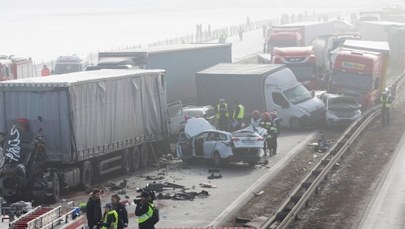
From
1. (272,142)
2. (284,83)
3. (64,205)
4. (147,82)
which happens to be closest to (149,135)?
(147,82)

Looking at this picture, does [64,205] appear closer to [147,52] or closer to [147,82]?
[147,82]

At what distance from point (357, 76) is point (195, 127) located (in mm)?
15126

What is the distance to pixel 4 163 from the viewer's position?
85.3ft

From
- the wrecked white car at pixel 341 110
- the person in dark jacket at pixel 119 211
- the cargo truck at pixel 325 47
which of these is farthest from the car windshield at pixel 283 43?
the person in dark jacket at pixel 119 211

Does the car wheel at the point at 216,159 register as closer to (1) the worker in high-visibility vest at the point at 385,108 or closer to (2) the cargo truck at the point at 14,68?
(1) the worker in high-visibility vest at the point at 385,108

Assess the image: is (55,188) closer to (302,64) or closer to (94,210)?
(94,210)

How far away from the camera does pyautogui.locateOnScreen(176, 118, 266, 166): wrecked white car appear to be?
102 ft

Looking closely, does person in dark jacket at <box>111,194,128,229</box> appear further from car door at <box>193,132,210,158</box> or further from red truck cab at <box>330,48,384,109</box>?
red truck cab at <box>330,48,384,109</box>

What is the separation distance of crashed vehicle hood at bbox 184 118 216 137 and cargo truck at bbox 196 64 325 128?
8.17 metres

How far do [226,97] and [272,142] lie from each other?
8.15 m

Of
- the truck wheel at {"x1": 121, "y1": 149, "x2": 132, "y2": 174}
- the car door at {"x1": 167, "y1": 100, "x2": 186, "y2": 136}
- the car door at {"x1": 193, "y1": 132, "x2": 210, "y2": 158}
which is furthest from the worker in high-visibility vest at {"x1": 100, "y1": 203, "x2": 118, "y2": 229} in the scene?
the car door at {"x1": 167, "y1": 100, "x2": 186, "y2": 136}

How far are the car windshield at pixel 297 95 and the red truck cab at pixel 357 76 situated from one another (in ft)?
13.9

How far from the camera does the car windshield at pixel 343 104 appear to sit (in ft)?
135

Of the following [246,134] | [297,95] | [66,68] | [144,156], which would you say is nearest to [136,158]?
[144,156]
